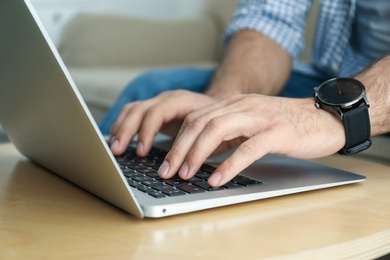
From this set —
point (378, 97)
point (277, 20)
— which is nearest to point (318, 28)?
point (277, 20)

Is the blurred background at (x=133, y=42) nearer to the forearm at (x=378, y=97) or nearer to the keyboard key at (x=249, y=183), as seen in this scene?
the forearm at (x=378, y=97)

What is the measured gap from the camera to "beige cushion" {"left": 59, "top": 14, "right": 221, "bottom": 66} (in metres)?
2.26

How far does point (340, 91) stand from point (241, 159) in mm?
220

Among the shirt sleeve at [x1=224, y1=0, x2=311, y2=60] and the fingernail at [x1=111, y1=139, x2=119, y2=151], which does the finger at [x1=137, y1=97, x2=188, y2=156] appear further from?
the shirt sleeve at [x1=224, y1=0, x2=311, y2=60]

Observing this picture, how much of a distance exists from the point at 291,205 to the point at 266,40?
0.79 metres

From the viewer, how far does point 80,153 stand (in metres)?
0.49

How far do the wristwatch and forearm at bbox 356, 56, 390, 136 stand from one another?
3 centimetres

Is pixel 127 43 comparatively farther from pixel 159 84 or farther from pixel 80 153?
pixel 80 153

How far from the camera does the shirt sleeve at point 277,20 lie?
49.4 inches

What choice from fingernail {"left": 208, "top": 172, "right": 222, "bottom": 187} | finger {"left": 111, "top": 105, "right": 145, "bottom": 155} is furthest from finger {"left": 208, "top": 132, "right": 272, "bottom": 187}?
finger {"left": 111, "top": 105, "right": 145, "bottom": 155}

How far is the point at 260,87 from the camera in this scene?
1.16 metres

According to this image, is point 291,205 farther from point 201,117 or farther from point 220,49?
point 220,49

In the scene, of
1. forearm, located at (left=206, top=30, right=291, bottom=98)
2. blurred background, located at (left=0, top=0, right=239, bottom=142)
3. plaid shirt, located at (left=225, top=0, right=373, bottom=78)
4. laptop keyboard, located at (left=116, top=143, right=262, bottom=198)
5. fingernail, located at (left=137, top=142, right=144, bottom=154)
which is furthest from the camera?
blurred background, located at (left=0, top=0, right=239, bottom=142)

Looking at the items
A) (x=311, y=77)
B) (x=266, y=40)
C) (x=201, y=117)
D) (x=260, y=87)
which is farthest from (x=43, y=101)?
(x=311, y=77)
